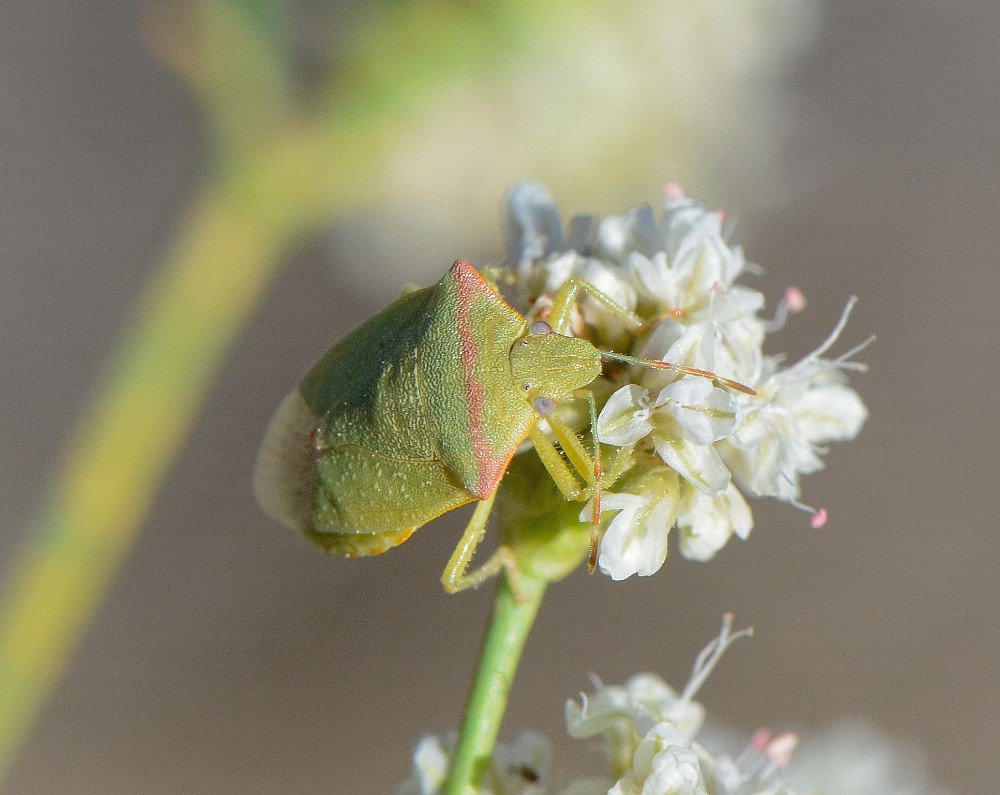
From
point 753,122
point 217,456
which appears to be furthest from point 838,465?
point 217,456

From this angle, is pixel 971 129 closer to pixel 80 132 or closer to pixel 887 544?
pixel 887 544

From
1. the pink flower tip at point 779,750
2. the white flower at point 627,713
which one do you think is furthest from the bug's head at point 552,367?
the pink flower tip at point 779,750

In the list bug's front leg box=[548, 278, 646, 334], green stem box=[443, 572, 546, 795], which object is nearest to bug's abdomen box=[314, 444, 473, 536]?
green stem box=[443, 572, 546, 795]

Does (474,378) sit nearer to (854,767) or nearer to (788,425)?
(788,425)

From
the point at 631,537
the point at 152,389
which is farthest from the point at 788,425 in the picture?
the point at 152,389

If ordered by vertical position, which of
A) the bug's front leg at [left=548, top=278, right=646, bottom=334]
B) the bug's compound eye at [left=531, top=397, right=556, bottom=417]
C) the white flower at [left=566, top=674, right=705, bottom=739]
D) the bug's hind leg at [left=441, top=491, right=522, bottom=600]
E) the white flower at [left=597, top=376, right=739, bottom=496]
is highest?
the bug's front leg at [left=548, top=278, right=646, bottom=334]

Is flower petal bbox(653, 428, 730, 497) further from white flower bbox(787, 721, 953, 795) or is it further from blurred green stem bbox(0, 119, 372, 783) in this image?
blurred green stem bbox(0, 119, 372, 783)

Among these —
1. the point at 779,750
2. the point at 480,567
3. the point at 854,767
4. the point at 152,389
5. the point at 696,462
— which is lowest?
the point at 854,767
